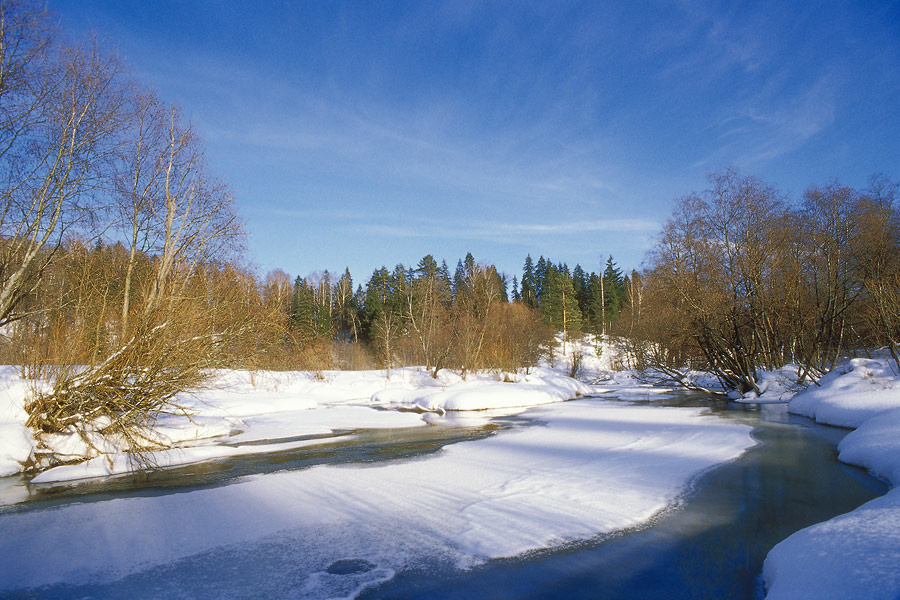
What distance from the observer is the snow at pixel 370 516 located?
4.08 meters

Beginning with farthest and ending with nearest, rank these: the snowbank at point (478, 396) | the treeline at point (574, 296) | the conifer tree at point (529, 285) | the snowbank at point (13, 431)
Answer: the conifer tree at point (529, 285) → the treeline at point (574, 296) → the snowbank at point (478, 396) → the snowbank at point (13, 431)

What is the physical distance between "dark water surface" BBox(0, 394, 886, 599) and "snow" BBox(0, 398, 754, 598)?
0.23 metres

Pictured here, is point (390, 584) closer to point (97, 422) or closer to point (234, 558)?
point (234, 558)

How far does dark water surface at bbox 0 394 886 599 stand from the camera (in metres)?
3.51

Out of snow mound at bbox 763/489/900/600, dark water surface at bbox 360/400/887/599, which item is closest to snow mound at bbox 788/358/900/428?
dark water surface at bbox 360/400/887/599

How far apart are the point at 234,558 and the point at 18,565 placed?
6.15 ft

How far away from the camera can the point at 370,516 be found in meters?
5.20

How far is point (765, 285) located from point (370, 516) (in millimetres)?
19868

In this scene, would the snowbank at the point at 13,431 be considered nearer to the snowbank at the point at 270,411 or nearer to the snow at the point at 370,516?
the snowbank at the point at 270,411

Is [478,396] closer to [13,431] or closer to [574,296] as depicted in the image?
[13,431]

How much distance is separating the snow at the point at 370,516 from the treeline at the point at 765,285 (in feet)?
40.2

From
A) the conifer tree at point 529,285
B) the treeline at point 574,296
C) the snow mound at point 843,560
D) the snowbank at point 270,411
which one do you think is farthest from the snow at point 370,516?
the conifer tree at point 529,285

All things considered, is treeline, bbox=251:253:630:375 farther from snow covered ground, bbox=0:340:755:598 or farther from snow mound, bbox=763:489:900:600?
snow mound, bbox=763:489:900:600

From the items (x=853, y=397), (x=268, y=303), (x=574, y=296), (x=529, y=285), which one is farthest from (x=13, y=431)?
(x=529, y=285)
